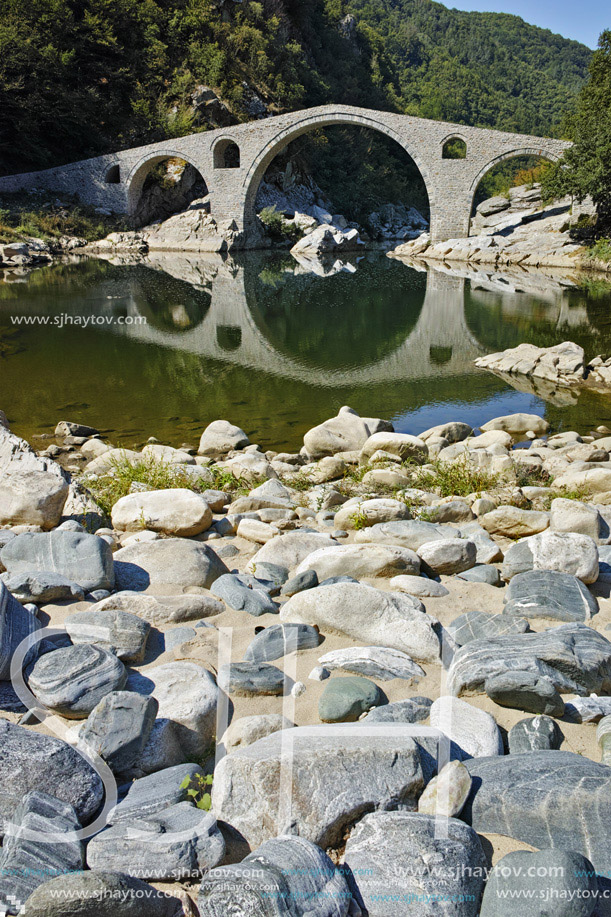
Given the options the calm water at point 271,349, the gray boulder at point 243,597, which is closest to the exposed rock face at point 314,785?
the gray boulder at point 243,597

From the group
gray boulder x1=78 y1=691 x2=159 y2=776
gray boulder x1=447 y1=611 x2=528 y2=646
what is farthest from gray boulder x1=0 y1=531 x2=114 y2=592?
gray boulder x1=447 y1=611 x2=528 y2=646

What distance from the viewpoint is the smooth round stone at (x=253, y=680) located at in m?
2.13

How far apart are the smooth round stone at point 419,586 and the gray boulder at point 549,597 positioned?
291 millimetres

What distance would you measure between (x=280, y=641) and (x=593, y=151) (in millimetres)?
23236

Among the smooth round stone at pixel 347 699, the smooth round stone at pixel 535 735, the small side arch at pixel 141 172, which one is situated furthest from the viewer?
the small side arch at pixel 141 172

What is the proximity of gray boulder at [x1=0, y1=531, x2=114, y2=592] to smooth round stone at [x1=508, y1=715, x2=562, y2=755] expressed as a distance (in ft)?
5.75

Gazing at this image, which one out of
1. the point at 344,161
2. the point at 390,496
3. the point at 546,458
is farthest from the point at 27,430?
the point at 344,161

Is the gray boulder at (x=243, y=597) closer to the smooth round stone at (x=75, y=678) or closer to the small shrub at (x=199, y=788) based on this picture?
the smooth round stone at (x=75, y=678)

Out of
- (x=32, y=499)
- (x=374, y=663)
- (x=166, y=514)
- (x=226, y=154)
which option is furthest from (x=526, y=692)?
(x=226, y=154)

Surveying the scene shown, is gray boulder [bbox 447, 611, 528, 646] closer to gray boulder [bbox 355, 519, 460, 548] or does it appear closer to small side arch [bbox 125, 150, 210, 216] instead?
gray boulder [bbox 355, 519, 460, 548]

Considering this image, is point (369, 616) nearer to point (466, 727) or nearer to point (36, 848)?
point (466, 727)

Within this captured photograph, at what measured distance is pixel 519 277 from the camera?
1947 cm

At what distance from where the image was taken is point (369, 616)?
2518mm

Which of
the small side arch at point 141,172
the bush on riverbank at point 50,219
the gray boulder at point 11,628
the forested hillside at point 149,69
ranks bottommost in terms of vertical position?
the gray boulder at point 11,628
